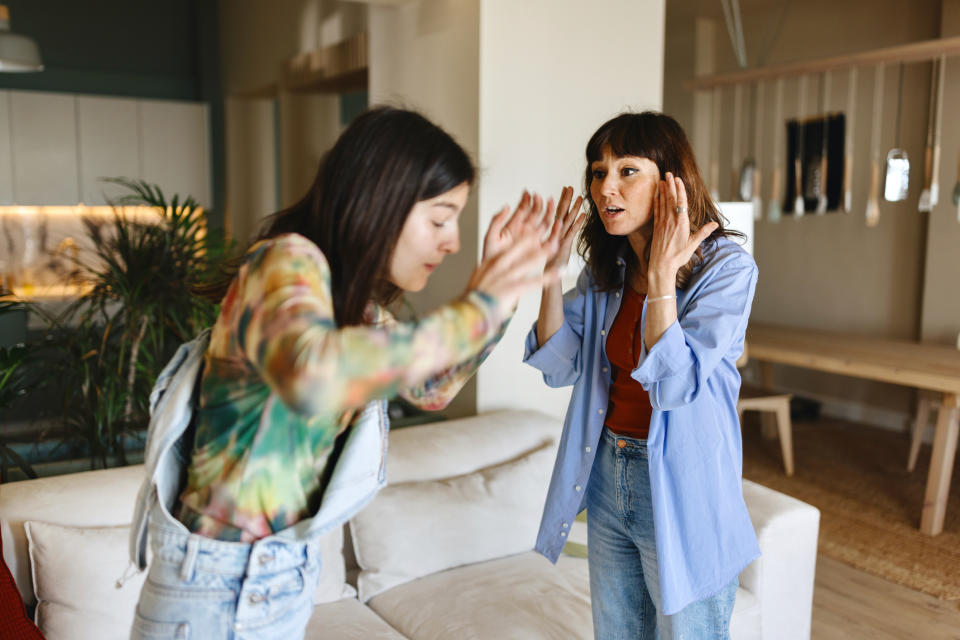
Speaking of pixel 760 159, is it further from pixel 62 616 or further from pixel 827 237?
pixel 62 616

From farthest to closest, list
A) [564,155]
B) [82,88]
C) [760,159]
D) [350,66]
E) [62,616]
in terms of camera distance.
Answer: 1. [760,159]
2. [82,88]
3. [350,66]
4. [564,155]
5. [62,616]

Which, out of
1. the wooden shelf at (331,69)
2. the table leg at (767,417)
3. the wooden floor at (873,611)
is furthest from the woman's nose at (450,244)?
the table leg at (767,417)

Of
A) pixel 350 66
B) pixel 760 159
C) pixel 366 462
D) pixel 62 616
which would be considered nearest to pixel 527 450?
pixel 62 616

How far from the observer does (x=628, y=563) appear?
1.66 metres

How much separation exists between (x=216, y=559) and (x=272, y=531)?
7 cm

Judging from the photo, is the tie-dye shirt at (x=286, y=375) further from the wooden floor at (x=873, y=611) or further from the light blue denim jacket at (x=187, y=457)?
the wooden floor at (x=873, y=611)

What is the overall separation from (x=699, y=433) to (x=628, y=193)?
47 centimetres

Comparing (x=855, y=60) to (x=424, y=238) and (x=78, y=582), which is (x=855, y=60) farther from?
(x=78, y=582)

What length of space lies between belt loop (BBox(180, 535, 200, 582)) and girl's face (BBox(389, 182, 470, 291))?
0.39m

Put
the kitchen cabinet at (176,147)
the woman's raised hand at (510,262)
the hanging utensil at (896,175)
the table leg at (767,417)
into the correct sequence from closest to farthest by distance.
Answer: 1. the woman's raised hand at (510,262)
2. the hanging utensil at (896,175)
3. the table leg at (767,417)
4. the kitchen cabinet at (176,147)

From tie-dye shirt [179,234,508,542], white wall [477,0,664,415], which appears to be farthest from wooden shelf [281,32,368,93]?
tie-dye shirt [179,234,508,542]

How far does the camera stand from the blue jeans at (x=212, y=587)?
3.22 ft

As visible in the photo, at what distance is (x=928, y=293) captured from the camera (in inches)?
206

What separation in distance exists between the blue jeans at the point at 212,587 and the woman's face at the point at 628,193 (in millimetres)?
919
